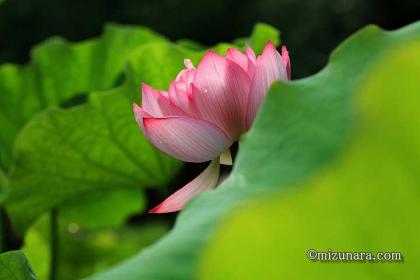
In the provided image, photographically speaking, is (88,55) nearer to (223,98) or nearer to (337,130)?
(223,98)

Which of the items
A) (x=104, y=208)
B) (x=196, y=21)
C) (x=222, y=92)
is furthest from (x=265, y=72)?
(x=196, y=21)

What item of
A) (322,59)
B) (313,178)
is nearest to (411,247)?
(313,178)

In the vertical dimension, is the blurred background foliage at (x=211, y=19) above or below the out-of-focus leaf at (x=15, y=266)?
below

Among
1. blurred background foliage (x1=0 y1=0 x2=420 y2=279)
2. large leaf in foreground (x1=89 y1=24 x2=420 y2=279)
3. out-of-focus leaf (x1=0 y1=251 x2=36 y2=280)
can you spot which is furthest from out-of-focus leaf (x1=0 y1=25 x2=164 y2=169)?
blurred background foliage (x1=0 y1=0 x2=420 y2=279)

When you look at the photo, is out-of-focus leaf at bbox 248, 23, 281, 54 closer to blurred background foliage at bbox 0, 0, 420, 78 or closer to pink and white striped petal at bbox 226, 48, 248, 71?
pink and white striped petal at bbox 226, 48, 248, 71

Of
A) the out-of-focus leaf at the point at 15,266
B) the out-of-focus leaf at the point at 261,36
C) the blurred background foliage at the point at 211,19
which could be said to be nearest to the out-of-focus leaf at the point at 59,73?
the out-of-focus leaf at the point at 261,36

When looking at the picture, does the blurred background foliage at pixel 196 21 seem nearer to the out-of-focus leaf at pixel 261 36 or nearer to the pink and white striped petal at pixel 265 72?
the out-of-focus leaf at pixel 261 36

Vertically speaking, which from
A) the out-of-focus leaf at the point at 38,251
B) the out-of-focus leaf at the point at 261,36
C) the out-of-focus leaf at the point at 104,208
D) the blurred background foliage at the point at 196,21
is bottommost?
the blurred background foliage at the point at 196,21

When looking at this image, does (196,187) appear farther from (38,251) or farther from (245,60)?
(38,251)

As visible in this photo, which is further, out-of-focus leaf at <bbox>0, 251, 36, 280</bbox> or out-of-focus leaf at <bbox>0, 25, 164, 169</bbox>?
out-of-focus leaf at <bbox>0, 25, 164, 169</bbox>
